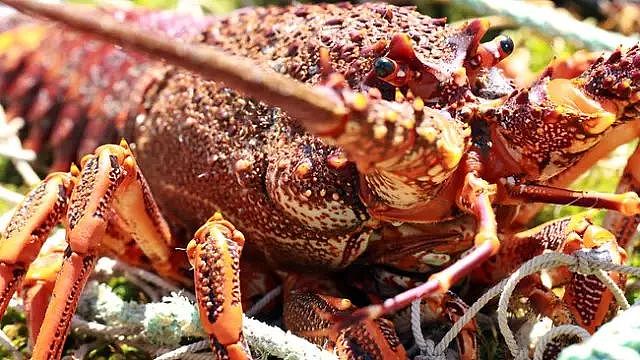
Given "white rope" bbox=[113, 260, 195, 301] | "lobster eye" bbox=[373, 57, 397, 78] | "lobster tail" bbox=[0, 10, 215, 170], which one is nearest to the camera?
"lobster eye" bbox=[373, 57, 397, 78]

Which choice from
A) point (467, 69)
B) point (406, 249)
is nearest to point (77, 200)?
point (406, 249)

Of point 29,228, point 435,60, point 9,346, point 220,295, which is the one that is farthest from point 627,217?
point 9,346

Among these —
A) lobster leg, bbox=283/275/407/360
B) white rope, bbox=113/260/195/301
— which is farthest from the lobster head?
white rope, bbox=113/260/195/301

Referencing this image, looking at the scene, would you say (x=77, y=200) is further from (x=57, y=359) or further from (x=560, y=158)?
(x=560, y=158)

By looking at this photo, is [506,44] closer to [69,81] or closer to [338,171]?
[338,171]

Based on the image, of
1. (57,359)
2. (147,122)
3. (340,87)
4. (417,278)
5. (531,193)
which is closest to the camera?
(340,87)

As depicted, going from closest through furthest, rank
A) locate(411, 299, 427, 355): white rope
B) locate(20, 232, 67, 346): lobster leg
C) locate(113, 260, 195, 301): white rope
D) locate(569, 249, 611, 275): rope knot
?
locate(569, 249, 611, 275): rope knot
locate(411, 299, 427, 355): white rope
locate(20, 232, 67, 346): lobster leg
locate(113, 260, 195, 301): white rope

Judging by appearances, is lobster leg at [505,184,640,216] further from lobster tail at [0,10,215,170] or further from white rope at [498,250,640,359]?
lobster tail at [0,10,215,170]

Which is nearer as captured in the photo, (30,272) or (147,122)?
→ (30,272)
